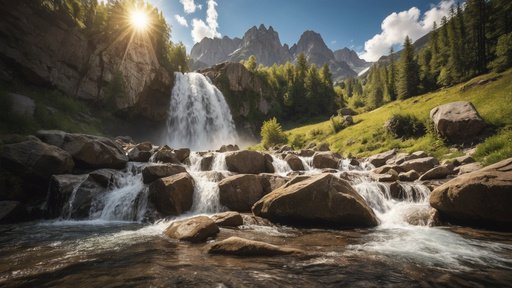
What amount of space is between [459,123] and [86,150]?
120 feet

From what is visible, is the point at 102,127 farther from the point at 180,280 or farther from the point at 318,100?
the point at 318,100

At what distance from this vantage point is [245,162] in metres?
25.3

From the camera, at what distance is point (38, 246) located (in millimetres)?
10391

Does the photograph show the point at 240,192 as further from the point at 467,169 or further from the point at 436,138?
the point at 436,138

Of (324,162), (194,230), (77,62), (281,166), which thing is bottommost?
(194,230)

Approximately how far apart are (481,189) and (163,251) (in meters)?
13.5

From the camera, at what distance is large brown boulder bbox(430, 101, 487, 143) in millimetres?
28703

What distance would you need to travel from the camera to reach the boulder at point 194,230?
10703 mm

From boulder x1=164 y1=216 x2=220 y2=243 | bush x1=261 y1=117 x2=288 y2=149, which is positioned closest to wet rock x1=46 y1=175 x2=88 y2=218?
boulder x1=164 y1=216 x2=220 y2=243

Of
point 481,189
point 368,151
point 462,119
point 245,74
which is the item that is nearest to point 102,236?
point 481,189

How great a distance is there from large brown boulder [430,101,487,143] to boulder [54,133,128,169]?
34.0m

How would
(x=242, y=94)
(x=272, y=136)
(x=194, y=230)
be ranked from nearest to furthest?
(x=194, y=230), (x=272, y=136), (x=242, y=94)

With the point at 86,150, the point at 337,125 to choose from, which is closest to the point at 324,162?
the point at 86,150

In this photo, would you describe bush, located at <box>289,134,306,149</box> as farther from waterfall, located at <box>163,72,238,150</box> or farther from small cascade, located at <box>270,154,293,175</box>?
small cascade, located at <box>270,154,293,175</box>
